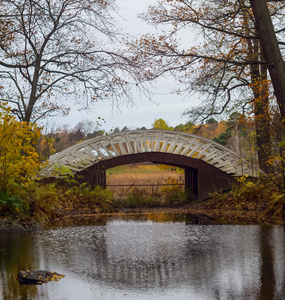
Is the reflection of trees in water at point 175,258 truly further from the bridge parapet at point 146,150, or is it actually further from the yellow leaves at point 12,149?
the bridge parapet at point 146,150

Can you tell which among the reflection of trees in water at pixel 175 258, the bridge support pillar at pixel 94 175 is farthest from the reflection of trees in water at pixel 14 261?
the bridge support pillar at pixel 94 175

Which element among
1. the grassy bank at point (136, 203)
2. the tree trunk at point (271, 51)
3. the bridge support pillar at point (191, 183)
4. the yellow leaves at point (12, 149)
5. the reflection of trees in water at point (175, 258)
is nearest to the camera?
the reflection of trees in water at point (175, 258)

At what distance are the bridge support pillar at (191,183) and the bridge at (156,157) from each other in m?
1.53

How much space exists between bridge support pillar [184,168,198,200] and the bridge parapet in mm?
1625

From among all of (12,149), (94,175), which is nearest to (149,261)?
(12,149)

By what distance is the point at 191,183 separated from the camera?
23.0m

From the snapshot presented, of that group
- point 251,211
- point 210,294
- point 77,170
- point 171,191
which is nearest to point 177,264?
point 210,294

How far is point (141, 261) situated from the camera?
7602 millimetres

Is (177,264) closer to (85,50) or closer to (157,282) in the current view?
(157,282)

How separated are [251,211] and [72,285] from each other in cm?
1153

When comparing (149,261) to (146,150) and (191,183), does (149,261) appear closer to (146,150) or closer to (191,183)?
(146,150)

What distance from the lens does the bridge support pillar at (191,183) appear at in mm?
22239

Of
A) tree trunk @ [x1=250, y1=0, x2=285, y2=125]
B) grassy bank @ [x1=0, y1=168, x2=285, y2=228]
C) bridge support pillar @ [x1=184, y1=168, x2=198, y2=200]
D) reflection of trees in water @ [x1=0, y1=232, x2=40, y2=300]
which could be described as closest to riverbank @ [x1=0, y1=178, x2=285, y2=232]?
grassy bank @ [x1=0, y1=168, x2=285, y2=228]

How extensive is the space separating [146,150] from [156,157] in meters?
0.58
